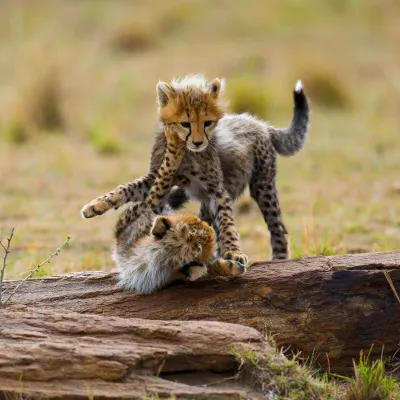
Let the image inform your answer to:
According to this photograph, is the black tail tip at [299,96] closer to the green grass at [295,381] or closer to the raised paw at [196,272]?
the raised paw at [196,272]

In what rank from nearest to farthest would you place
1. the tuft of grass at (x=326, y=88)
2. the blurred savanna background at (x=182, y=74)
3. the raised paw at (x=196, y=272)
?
the raised paw at (x=196, y=272), the blurred savanna background at (x=182, y=74), the tuft of grass at (x=326, y=88)

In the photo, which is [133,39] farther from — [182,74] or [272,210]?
[272,210]

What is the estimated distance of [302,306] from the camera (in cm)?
443

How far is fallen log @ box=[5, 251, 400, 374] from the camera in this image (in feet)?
14.5

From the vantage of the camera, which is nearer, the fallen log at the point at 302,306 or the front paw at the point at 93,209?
the fallen log at the point at 302,306

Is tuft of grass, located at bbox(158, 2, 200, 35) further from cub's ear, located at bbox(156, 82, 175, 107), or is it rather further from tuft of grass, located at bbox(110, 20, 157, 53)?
cub's ear, located at bbox(156, 82, 175, 107)

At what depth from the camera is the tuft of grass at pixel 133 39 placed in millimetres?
18656

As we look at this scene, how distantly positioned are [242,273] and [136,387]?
0.98 m

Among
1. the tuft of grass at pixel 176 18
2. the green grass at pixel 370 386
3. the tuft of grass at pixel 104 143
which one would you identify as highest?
the tuft of grass at pixel 176 18

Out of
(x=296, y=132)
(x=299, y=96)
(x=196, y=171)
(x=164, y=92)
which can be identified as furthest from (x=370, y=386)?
(x=299, y=96)

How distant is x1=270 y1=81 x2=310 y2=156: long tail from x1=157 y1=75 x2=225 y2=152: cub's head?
1.03 m

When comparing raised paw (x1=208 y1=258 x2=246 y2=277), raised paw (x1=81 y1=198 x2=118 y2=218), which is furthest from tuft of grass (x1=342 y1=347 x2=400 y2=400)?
raised paw (x1=81 y1=198 x2=118 y2=218)

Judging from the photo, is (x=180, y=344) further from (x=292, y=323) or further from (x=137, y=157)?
(x=137, y=157)

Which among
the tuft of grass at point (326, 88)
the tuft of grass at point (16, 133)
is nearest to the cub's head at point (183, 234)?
the tuft of grass at point (16, 133)
